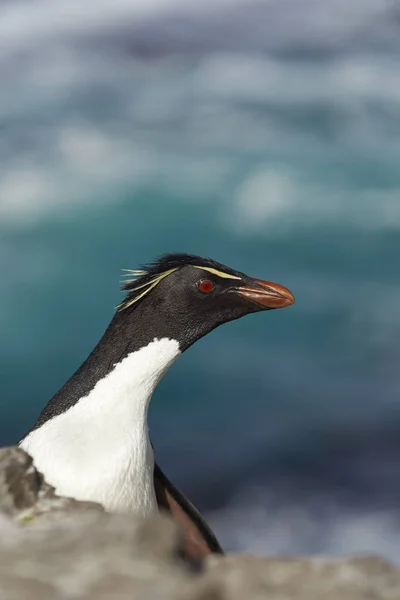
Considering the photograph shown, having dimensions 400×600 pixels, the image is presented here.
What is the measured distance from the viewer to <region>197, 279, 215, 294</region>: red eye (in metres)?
1.52

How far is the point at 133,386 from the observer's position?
1.45 metres

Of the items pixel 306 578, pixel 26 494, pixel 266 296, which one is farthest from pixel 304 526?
pixel 306 578

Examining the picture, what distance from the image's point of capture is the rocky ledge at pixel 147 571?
0.88 meters

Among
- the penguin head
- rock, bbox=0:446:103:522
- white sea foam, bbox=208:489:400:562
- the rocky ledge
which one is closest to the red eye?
the penguin head

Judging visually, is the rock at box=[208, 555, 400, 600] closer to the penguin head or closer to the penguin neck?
the penguin neck

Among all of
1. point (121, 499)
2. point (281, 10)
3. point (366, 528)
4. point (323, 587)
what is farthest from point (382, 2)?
point (323, 587)

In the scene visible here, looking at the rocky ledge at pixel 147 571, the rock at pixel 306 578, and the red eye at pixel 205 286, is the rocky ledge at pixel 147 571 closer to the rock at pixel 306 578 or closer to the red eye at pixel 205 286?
the rock at pixel 306 578

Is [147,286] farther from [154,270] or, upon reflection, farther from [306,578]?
[306,578]

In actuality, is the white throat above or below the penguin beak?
below

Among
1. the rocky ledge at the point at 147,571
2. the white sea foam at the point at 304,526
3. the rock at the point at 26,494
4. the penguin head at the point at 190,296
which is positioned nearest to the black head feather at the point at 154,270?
the penguin head at the point at 190,296

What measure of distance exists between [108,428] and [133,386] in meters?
0.07

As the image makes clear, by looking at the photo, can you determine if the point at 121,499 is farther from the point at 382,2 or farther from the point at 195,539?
the point at 382,2

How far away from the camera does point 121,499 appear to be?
1.40 meters

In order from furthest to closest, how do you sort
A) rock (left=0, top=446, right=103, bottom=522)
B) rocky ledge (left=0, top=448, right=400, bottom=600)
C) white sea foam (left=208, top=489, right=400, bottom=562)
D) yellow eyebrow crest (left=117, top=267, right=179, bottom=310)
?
white sea foam (left=208, top=489, right=400, bottom=562) → yellow eyebrow crest (left=117, top=267, right=179, bottom=310) → rock (left=0, top=446, right=103, bottom=522) → rocky ledge (left=0, top=448, right=400, bottom=600)
